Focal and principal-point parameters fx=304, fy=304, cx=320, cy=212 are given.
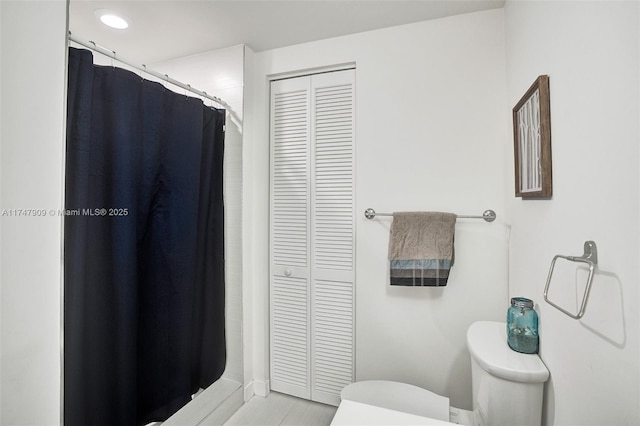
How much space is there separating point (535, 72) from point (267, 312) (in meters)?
1.91

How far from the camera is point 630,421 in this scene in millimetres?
591

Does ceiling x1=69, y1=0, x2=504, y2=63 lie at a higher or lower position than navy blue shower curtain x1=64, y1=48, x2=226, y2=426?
higher

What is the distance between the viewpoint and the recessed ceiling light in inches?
61.9

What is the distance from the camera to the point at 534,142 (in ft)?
3.66

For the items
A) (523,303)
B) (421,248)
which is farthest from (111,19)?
(523,303)

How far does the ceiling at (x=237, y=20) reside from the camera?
1545mm

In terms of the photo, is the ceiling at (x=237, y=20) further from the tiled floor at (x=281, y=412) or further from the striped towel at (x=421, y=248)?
the tiled floor at (x=281, y=412)

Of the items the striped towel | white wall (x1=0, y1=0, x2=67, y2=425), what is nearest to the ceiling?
white wall (x1=0, y1=0, x2=67, y2=425)

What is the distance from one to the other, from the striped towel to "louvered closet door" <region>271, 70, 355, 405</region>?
31cm

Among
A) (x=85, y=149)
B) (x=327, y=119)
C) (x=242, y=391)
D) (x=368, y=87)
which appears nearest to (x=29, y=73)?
(x=85, y=149)

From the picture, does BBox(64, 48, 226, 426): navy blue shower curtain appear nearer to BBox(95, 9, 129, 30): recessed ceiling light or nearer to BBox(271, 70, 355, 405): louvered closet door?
BBox(271, 70, 355, 405): louvered closet door

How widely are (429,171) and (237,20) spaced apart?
136 centimetres

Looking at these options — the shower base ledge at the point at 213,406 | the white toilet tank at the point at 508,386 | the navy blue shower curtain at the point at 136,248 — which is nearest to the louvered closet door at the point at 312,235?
the shower base ledge at the point at 213,406

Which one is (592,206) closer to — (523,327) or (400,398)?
(523,327)
